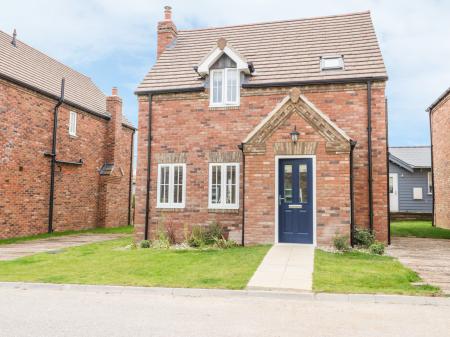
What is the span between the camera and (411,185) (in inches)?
1180

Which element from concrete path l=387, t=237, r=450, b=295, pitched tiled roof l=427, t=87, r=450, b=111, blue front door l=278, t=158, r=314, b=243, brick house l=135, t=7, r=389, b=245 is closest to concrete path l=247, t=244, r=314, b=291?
blue front door l=278, t=158, r=314, b=243

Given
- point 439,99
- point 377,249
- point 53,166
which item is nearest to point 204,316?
point 377,249

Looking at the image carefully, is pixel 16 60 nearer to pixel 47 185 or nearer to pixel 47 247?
pixel 47 185

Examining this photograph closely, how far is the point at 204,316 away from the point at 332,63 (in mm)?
11393

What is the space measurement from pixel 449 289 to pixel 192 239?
26.4ft

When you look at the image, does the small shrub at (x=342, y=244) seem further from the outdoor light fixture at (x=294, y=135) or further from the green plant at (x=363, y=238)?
the outdoor light fixture at (x=294, y=135)

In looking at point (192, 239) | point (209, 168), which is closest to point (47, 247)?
point (192, 239)

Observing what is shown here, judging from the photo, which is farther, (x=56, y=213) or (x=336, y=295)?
(x=56, y=213)

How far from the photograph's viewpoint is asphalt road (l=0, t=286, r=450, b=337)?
17.9ft

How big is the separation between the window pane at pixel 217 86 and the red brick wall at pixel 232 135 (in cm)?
38

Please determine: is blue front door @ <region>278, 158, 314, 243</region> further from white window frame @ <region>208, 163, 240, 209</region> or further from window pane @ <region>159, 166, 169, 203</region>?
window pane @ <region>159, 166, 169, 203</region>

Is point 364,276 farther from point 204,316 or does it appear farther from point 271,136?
point 271,136

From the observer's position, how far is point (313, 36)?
1677cm

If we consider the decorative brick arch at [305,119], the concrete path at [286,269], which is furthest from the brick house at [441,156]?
the concrete path at [286,269]
